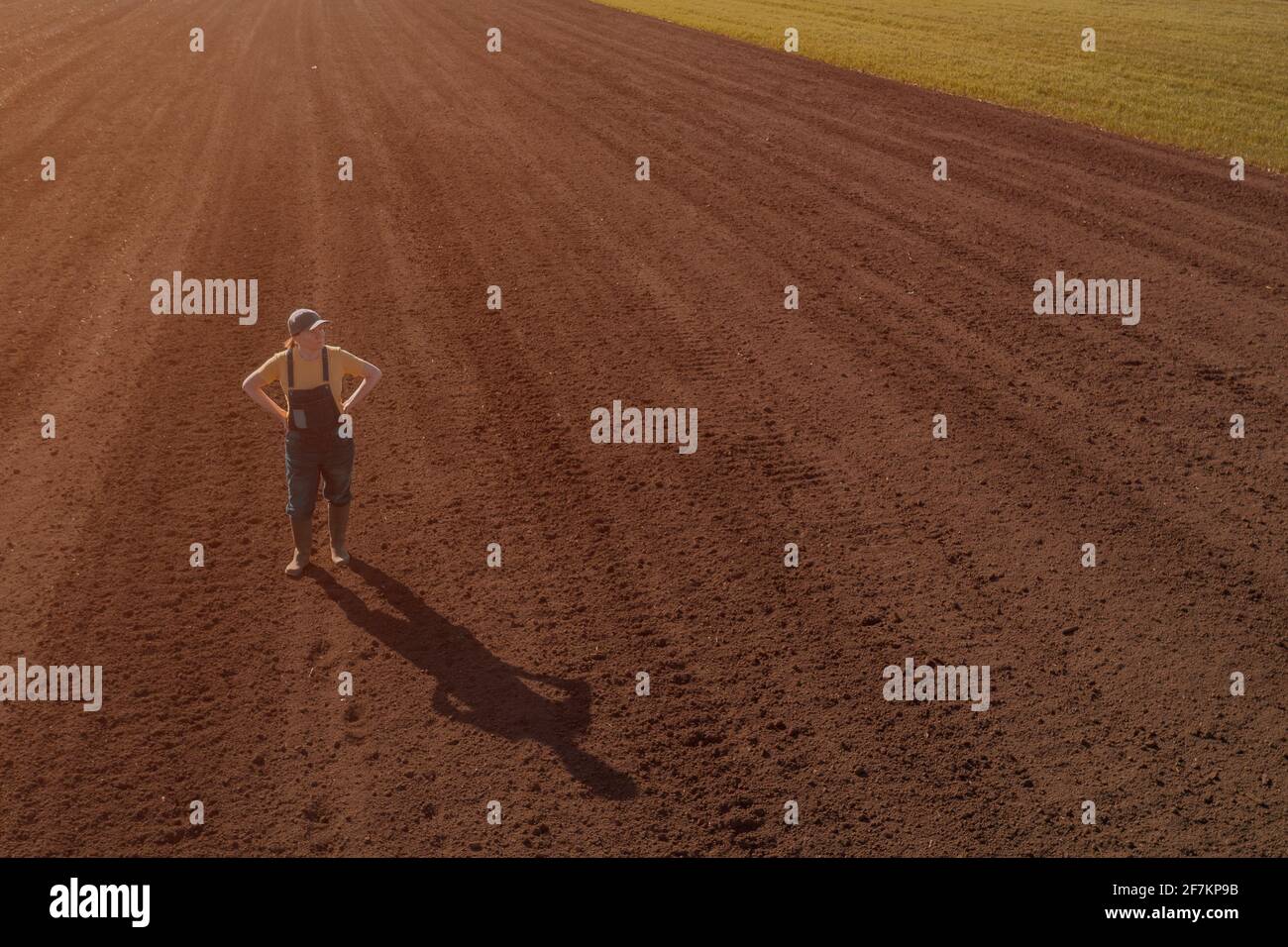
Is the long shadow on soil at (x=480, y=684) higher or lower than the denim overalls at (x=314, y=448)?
lower

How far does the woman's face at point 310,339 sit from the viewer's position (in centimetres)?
764

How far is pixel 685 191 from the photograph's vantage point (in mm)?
17438

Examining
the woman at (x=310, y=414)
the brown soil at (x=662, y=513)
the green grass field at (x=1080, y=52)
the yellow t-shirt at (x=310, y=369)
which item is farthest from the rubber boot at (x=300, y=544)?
the green grass field at (x=1080, y=52)

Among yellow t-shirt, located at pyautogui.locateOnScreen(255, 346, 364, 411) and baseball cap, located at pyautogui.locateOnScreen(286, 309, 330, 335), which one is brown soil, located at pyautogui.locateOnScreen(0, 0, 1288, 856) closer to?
yellow t-shirt, located at pyautogui.locateOnScreen(255, 346, 364, 411)

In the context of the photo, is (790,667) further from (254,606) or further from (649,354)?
(649,354)

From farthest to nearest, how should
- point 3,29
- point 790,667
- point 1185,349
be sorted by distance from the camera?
1. point 3,29
2. point 1185,349
3. point 790,667

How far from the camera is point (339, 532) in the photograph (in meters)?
8.38

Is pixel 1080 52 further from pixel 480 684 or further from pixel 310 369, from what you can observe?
pixel 480 684

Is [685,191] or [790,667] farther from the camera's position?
[685,191]

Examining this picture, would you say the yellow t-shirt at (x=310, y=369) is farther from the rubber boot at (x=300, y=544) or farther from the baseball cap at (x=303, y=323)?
the rubber boot at (x=300, y=544)

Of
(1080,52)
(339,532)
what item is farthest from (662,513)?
(1080,52)

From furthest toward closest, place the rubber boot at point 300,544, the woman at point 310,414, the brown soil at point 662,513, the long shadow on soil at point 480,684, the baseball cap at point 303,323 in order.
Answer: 1. the rubber boot at point 300,544
2. the woman at point 310,414
3. the baseball cap at point 303,323
4. the long shadow on soil at point 480,684
5. the brown soil at point 662,513

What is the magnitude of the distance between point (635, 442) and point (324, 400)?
10.4ft

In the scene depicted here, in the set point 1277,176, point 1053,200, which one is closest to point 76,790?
point 1053,200
